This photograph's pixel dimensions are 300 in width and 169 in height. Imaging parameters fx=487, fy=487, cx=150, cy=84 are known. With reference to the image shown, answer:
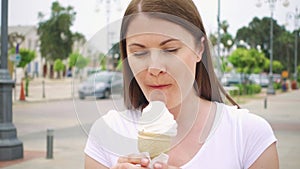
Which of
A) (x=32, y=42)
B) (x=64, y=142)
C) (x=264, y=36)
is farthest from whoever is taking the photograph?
(x=32, y=42)

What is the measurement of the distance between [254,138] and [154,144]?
16.2 inches

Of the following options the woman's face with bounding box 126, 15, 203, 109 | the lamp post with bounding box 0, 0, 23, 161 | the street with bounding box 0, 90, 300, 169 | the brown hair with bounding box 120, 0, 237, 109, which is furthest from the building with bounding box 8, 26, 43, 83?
the woman's face with bounding box 126, 15, 203, 109

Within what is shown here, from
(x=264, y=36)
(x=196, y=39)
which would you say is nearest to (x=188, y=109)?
(x=196, y=39)

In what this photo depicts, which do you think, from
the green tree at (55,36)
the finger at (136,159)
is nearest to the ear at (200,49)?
the finger at (136,159)

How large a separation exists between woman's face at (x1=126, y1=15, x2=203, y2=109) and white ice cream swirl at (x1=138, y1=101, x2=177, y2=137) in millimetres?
26

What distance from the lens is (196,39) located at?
1317 millimetres

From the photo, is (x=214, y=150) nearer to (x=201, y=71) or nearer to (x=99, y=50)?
(x=201, y=71)

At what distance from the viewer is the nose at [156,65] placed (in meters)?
1.17

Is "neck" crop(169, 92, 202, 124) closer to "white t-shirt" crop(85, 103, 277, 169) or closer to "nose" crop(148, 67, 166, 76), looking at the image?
"white t-shirt" crop(85, 103, 277, 169)

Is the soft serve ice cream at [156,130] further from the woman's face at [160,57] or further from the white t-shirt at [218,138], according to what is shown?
the white t-shirt at [218,138]

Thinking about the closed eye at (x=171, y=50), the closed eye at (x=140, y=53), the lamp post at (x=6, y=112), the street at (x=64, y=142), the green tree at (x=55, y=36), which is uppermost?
the green tree at (x=55, y=36)

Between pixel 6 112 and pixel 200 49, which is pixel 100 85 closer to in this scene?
pixel 200 49

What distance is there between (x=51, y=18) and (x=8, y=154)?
5510 cm

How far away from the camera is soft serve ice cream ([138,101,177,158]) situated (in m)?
1.14
